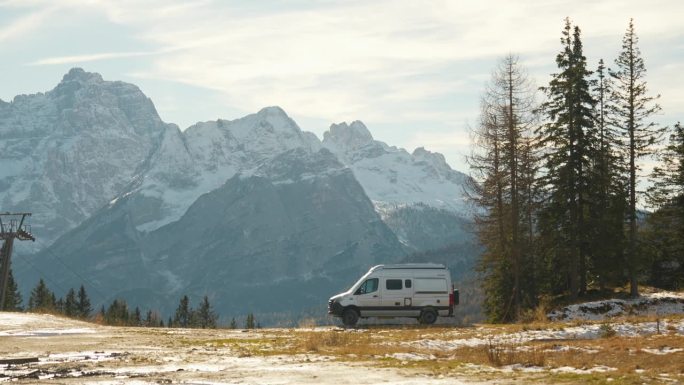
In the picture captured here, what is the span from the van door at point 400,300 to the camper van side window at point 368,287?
0.52 metres

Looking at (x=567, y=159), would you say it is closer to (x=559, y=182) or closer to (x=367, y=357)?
(x=559, y=182)

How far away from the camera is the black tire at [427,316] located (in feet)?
133

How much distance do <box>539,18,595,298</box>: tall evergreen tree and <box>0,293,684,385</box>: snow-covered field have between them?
19733mm

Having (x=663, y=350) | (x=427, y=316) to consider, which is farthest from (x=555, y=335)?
(x=427, y=316)

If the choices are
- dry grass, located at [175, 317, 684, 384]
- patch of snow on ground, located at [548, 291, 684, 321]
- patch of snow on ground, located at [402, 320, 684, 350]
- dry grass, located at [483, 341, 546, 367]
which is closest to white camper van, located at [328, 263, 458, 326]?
patch of snow on ground, located at [548, 291, 684, 321]

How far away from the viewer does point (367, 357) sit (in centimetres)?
2114

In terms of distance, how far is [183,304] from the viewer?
150000 mm

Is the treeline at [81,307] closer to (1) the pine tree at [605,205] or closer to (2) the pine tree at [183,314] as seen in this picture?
(2) the pine tree at [183,314]

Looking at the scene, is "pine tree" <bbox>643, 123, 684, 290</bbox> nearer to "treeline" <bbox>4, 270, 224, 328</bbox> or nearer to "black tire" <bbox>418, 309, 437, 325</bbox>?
"black tire" <bbox>418, 309, 437, 325</bbox>

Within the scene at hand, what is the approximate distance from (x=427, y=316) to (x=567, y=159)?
50.2 feet

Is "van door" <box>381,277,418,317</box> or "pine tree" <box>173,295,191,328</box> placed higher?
"van door" <box>381,277,418,317</box>

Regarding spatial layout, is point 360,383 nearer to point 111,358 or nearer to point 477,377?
point 477,377

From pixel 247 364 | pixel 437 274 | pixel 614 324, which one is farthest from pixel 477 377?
pixel 437 274

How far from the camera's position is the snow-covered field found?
16.5m
